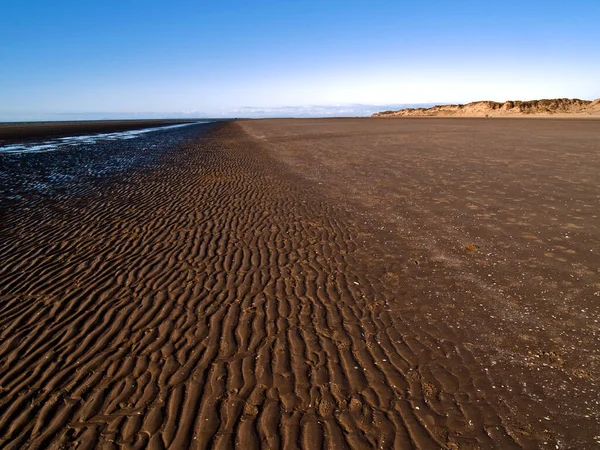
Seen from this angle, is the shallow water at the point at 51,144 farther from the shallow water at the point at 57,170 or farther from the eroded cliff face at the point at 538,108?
the eroded cliff face at the point at 538,108

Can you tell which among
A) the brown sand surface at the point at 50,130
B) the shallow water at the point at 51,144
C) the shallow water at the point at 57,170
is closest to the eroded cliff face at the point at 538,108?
the shallow water at the point at 51,144

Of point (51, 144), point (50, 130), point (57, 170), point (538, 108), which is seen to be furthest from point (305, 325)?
point (538, 108)

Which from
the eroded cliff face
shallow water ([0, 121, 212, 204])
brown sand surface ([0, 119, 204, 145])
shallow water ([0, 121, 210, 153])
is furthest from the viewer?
the eroded cliff face

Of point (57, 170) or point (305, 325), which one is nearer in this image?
point (305, 325)

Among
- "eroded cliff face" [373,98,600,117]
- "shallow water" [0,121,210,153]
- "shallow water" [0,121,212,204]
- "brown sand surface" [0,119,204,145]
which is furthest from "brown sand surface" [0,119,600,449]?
"eroded cliff face" [373,98,600,117]

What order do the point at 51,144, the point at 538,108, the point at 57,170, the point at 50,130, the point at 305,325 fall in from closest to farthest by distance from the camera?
1. the point at 305,325
2. the point at 57,170
3. the point at 51,144
4. the point at 50,130
5. the point at 538,108

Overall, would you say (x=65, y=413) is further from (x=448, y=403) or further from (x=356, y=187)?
(x=356, y=187)

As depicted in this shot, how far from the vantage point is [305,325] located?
6.12 m

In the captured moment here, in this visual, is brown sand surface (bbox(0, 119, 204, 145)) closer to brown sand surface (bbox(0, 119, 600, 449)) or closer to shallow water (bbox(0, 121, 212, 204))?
shallow water (bbox(0, 121, 212, 204))

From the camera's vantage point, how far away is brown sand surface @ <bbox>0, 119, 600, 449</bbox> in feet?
13.8

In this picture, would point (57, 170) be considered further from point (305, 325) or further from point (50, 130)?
point (50, 130)

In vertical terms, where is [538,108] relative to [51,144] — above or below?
above

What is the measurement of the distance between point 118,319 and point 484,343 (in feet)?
20.4

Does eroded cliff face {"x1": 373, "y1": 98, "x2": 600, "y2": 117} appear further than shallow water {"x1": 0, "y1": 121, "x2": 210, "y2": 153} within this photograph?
Yes
